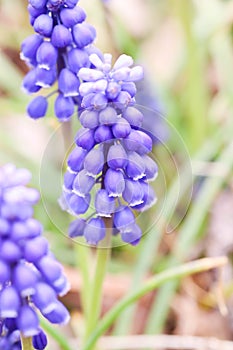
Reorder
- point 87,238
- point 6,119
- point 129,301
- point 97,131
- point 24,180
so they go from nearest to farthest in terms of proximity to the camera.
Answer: point 24,180
point 97,131
point 87,238
point 129,301
point 6,119

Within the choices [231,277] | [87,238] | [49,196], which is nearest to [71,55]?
[87,238]

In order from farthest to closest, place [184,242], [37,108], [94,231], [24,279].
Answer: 1. [184,242]
2. [37,108]
3. [94,231]
4. [24,279]

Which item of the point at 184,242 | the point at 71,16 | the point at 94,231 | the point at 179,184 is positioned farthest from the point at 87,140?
the point at 179,184

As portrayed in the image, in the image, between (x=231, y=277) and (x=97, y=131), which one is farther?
(x=231, y=277)

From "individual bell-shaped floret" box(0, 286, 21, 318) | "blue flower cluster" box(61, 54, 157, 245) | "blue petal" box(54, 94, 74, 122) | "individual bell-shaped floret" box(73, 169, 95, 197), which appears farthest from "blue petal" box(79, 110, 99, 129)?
"individual bell-shaped floret" box(0, 286, 21, 318)

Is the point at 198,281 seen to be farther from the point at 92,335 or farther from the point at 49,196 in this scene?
the point at 92,335

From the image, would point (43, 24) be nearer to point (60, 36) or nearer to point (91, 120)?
point (60, 36)
